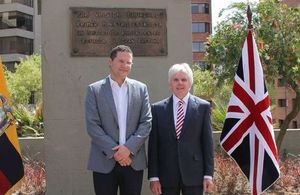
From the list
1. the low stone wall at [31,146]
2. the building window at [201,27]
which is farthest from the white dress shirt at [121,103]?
the building window at [201,27]

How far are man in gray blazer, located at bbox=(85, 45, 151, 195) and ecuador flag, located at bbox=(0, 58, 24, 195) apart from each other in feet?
4.87

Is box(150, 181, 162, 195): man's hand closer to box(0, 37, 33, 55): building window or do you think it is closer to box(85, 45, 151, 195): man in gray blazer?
box(85, 45, 151, 195): man in gray blazer

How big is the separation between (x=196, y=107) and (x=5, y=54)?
6544cm

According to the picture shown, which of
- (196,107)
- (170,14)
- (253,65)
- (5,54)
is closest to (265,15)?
(170,14)

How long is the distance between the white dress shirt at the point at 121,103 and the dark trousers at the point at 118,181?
0.28m

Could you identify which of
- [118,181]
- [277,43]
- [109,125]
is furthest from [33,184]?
[277,43]

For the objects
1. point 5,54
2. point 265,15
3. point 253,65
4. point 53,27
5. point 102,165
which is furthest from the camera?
point 5,54

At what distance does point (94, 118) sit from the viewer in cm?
484

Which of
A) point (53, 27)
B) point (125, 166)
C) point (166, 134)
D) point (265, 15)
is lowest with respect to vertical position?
point (125, 166)

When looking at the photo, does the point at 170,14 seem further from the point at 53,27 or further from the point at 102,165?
the point at 102,165

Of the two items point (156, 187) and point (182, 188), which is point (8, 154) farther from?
point (182, 188)

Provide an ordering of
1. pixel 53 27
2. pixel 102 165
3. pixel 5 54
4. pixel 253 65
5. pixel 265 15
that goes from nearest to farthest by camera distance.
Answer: pixel 102 165
pixel 253 65
pixel 53 27
pixel 265 15
pixel 5 54

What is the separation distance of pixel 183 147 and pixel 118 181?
717mm

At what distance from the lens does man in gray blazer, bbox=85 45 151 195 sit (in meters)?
4.79
